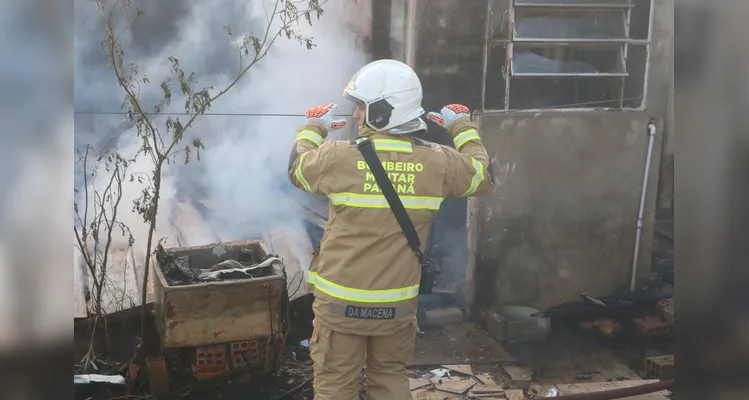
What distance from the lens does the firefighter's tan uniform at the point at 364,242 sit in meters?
2.76

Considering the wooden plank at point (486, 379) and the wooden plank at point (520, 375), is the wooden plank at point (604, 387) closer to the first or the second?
the wooden plank at point (520, 375)

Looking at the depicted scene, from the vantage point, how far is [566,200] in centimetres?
416

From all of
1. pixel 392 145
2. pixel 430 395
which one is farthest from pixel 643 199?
pixel 392 145

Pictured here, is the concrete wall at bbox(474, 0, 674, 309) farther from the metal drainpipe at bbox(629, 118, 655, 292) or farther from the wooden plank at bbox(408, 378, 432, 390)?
the wooden plank at bbox(408, 378, 432, 390)

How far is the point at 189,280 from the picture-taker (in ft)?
11.8

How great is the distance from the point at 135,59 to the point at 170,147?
54 centimetres

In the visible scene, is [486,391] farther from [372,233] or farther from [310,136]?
[310,136]

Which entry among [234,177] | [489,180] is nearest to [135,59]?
[234,177]

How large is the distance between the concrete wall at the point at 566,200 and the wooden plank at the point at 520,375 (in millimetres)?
504

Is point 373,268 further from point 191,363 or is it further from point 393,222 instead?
point 191,363

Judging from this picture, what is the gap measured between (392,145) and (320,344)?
1015 mm

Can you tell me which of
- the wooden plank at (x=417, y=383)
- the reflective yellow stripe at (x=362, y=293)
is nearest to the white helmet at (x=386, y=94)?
the reflective yellow stripe at (x=362, y=293)

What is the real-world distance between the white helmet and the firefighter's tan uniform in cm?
8

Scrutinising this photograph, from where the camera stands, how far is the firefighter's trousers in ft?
9.46
